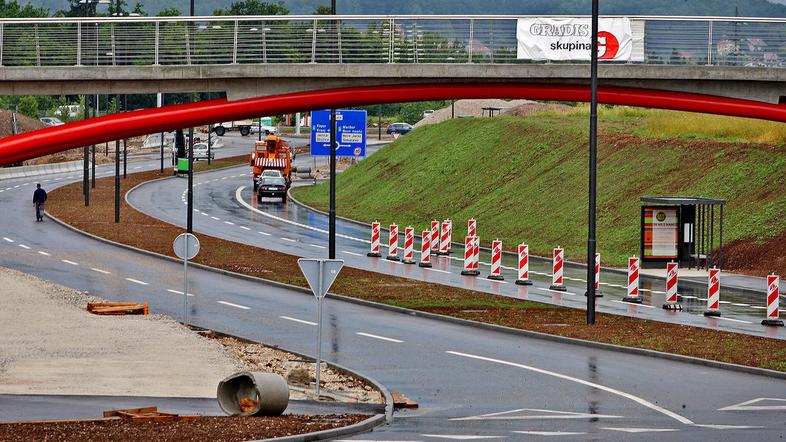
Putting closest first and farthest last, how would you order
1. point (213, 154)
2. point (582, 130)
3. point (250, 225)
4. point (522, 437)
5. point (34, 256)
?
point (522, 437)
point (34, 256)
point (250, 225)
point (582, 130)
point (213, 154)

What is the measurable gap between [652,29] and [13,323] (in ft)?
51.8

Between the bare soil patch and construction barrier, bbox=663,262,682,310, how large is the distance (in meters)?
16.4

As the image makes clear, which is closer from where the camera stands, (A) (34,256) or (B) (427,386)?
(B) (427,386)

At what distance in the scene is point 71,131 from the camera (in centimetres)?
3148

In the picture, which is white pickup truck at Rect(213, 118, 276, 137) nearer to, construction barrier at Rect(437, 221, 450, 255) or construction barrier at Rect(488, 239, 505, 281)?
construction barrier at Rect(437, 221, 450, 255)

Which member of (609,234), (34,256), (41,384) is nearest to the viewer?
(41,384)

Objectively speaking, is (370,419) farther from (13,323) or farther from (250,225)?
(250,225)

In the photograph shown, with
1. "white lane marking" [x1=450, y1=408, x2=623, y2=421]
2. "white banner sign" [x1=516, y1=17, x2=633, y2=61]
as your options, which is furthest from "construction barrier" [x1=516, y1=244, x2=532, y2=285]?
"white lane marking" [x1=450, y1=408, x2=623, y2=421]

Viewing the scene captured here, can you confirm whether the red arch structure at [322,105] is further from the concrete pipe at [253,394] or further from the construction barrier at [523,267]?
the concrete pipe at [253,394]

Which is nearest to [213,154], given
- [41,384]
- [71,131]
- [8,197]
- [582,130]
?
[8,197]

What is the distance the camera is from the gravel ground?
21.6 meters

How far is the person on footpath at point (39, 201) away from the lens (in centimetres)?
5712

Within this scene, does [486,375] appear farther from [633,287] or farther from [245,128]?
[245,128]

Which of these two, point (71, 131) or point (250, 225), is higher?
point (71, 131)
